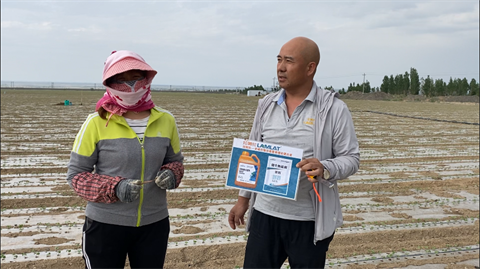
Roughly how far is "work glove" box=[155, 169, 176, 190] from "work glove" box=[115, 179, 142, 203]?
0.13 meters

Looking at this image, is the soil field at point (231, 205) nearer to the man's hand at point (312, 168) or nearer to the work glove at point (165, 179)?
the work glove at point (165, 179)

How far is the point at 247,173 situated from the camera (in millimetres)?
2268

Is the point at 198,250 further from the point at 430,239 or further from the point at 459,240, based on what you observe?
the point at 459,240

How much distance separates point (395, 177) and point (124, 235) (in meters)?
6.18

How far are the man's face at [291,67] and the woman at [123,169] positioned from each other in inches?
28.0

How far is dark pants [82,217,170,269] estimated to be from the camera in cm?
215

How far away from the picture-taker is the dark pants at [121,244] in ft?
7.05

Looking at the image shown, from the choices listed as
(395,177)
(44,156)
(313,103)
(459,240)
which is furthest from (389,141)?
(313,103)

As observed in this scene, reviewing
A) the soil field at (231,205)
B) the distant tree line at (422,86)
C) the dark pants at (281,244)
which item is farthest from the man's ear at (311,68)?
the distant tree line at (422,86)

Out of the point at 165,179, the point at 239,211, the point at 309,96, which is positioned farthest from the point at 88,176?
the point at 309,96

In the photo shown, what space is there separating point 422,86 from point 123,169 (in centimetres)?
8227

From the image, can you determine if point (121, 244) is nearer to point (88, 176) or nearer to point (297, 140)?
point (88, 176)

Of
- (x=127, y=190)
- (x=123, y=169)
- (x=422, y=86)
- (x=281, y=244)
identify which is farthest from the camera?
(x=422, y=86)

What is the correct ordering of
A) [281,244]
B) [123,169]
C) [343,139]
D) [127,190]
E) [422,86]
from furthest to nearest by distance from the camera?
[422,86] < [281,244] < [343,139] < [123,169] < [127,190]
